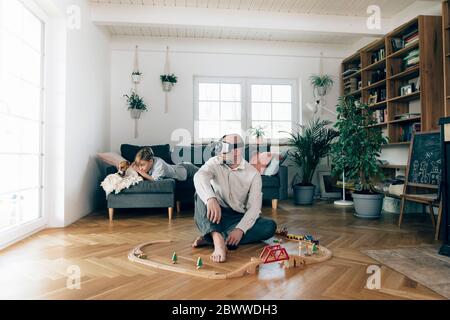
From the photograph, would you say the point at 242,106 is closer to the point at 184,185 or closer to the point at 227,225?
the point at 184,185

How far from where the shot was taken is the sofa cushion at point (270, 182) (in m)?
4.04

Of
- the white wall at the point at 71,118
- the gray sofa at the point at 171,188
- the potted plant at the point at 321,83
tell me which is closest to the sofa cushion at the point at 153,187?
the gray sofa at the point at 171,188

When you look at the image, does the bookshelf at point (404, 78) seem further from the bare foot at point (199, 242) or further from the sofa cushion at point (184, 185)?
the bare foot at point (199, 242)

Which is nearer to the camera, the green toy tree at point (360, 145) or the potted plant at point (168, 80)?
the green toy tree at point (360, 145)

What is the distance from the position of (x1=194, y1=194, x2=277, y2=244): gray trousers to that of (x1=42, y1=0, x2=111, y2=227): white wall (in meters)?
1.60

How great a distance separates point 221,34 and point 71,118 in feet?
9.20

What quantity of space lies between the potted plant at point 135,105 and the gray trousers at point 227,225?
3040mm

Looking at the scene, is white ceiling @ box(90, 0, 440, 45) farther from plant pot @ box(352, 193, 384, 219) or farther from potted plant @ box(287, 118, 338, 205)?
plant pot @ box(352, 193, 384, 219)

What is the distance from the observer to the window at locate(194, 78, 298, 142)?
206 inches

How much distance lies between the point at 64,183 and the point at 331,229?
2583 mm

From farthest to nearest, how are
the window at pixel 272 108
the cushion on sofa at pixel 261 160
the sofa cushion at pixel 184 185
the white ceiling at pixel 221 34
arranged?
the window at pixel 272 108
the white ceiling at pixel 221 34
the cushion on sofa at pixel 261 160
the sofa cushion at pixel 184 185

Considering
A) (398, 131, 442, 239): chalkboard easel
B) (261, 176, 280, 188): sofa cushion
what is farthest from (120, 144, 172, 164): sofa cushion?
(398, 131, 442, 239): chalkboard easel

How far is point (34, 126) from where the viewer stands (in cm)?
279
